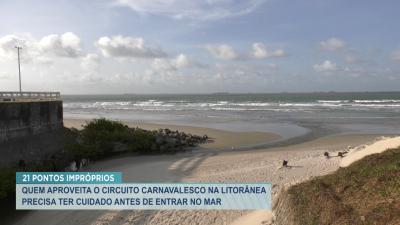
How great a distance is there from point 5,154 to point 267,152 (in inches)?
528

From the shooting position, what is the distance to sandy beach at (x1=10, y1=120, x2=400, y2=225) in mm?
11484

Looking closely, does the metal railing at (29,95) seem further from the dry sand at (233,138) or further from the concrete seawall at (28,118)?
the dry sand at (233,138)

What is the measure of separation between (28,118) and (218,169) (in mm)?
10210

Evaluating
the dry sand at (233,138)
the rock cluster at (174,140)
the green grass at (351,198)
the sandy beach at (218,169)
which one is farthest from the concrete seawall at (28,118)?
the green grass at (351,198)

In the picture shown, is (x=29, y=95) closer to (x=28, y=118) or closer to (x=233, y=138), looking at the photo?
(x=28, y=118)

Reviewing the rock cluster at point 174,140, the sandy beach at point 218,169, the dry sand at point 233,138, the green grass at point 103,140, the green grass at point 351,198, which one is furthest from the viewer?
the dry sand at point 233,138

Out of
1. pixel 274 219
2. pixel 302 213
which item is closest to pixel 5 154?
pixel 274 219

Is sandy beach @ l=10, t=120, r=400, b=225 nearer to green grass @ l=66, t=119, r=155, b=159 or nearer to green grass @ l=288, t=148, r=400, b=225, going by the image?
green grass @ l=66, t=119, r=155, b=159

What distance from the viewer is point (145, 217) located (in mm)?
11742

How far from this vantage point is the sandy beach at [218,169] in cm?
1148

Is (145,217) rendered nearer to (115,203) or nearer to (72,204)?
(115,203)

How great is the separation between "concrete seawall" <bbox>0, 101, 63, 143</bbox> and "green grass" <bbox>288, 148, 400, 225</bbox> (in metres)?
14.5

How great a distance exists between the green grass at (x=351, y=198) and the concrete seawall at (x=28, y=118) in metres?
14.5

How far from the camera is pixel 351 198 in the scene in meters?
7.57
